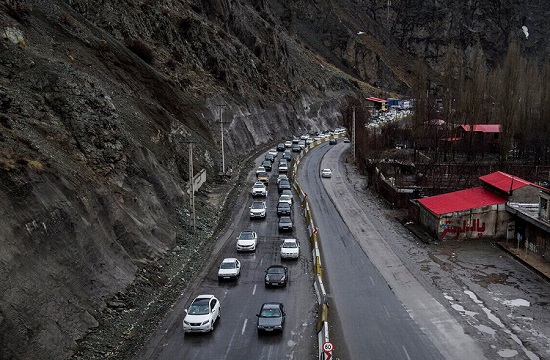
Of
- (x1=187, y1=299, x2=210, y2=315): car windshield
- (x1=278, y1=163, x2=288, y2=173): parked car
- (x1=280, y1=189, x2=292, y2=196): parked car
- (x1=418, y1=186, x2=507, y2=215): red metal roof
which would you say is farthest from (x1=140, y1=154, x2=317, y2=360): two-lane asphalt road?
(x1=278, y1=163, x2=288, y2=173): parked car

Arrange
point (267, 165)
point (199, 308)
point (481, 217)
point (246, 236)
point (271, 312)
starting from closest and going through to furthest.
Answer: point (271, 312)
point (199, 308)
point (246, 236)
point (481, 217)
point (267, 165)

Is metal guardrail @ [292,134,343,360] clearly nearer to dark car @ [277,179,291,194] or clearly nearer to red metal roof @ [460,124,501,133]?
dark car @ [277,179,291,194]

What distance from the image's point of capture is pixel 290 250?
36.7m

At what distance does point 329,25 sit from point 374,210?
139 meters

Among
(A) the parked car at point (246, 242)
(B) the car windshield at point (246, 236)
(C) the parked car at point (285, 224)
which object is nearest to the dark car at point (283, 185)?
(C) the parked car at point (285, 224)

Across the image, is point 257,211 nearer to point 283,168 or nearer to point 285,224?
point 285,224

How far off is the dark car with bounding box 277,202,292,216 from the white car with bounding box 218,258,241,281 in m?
15.1

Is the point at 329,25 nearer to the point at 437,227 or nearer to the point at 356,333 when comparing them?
the point at 437,227

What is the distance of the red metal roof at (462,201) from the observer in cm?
4197

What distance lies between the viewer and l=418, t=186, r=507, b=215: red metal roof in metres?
42.0

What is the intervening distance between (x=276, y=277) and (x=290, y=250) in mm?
5366

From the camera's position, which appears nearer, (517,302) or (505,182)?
(517,302)

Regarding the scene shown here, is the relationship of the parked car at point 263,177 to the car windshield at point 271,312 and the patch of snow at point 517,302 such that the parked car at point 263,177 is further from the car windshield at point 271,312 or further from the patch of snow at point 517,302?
the car windshield at point 271,312

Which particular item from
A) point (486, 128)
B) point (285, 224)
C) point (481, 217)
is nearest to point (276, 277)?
point (285, 224)
